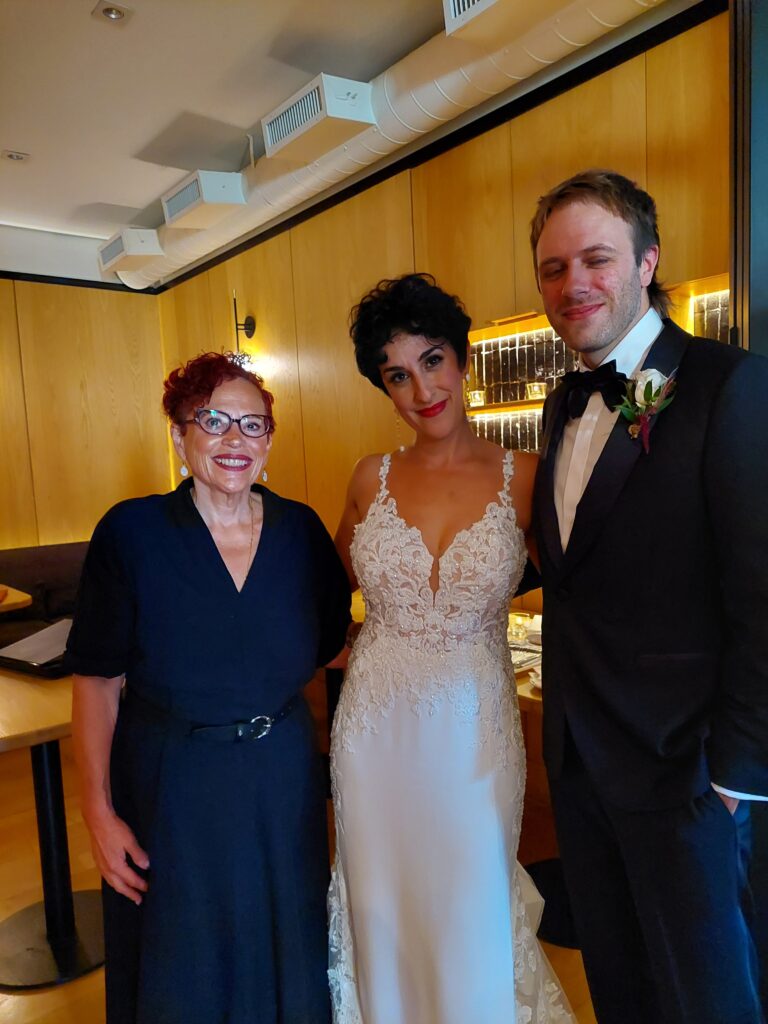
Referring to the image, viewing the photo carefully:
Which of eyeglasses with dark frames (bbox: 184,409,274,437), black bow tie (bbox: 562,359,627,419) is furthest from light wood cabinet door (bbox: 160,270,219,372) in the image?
black bow tie (bbox: 562,359,627,419)

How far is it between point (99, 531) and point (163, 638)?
25cm

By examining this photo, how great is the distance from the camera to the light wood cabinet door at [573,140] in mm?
2848

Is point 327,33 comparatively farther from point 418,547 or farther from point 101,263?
point 101,263

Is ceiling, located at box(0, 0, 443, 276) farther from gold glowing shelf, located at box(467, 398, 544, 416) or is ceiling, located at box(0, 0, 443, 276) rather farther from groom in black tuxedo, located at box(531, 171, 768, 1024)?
groom in black tuxedo, located at box(531, 171, 768, 1024)

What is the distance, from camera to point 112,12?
298 cm

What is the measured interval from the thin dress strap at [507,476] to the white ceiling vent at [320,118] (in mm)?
2343

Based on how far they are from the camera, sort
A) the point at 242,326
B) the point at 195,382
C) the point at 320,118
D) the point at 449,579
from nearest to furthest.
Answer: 1. the point at 195,382
2. the point at 449,579
3. the point at 320,118
4. the point at 242,326

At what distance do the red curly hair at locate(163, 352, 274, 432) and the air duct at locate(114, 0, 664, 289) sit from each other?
1.84 metres

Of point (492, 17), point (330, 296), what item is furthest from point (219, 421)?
point (330, 296)

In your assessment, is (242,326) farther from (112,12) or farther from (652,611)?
(652,611)

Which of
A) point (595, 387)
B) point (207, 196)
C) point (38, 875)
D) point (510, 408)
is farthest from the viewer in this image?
point (207, 196)

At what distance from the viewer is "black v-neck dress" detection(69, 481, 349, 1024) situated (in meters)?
1.38

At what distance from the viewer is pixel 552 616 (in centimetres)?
142

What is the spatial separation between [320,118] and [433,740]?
2932 millimetres
